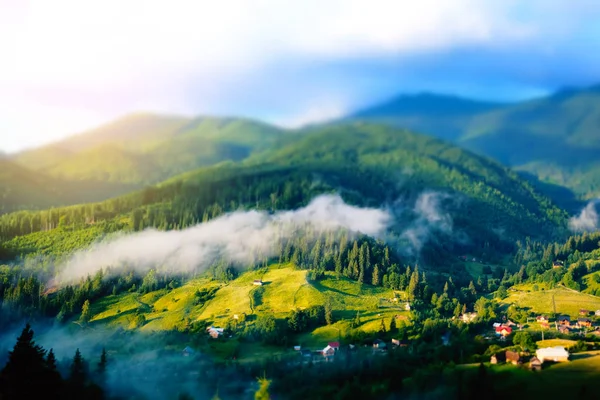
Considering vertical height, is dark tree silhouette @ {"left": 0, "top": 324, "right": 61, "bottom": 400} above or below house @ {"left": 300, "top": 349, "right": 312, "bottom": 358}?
above

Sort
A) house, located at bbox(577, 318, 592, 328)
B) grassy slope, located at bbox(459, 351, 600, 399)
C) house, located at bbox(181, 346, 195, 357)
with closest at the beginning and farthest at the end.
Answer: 1. grassy slope, located at bbox(459, 351, 600, 399)
2. house, located at bbox(181, 346, 195, 357)
3. house, located at bbox(577, 318, 592, 328)

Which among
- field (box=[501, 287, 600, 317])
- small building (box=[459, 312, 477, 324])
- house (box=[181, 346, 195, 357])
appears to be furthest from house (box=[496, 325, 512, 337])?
house (box=[181, 346, 195, 357])

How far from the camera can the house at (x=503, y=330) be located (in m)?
136

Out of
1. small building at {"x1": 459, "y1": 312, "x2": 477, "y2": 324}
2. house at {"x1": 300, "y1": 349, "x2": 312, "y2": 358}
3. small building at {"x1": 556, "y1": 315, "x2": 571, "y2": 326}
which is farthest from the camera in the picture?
small building at {"x1": 459, "y1": 312, "x2": 477, "y2": 324}

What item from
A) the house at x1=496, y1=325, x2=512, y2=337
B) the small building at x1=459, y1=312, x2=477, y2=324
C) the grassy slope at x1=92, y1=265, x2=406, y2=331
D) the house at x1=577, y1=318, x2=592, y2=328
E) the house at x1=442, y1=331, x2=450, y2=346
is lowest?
the house at x1=577, y1=318, x2=592, y2=328

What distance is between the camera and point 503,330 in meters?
138

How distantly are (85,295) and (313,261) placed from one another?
70299mm

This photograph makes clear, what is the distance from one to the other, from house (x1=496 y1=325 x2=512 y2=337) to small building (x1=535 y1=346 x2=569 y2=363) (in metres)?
23.7

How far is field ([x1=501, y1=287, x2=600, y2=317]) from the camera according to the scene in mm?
164000

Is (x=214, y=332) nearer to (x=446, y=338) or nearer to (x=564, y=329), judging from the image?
(x=446, y=338)

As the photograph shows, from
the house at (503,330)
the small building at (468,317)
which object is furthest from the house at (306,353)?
the house at (503,330)

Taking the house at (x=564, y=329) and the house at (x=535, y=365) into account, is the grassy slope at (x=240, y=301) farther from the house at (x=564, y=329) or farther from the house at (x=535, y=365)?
the house at (x=535, y=365)

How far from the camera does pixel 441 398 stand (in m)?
96.1

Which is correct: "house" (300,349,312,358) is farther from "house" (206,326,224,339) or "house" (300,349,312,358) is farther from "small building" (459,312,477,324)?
"small building" (459,312,477,324)
